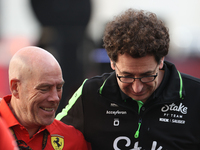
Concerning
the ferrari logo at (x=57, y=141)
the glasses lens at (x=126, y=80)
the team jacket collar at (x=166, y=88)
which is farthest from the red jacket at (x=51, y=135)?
the glasses lens at (x=126, y=80)

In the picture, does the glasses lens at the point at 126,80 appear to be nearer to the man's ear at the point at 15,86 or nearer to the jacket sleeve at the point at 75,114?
the jacket sleeve at the point at 75,114

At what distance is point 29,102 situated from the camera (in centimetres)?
263

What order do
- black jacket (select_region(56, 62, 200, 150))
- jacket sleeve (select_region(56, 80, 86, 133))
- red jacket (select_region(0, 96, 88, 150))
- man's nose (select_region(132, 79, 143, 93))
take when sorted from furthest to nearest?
jacket sleeve (select_region(56, 80, 86, 133)), black jacket (select_region(56, 62, 200, 150)), man's nose (select_region(132, 79, 143, 93)), red jacket (select_region(0, 96, 88, 150))

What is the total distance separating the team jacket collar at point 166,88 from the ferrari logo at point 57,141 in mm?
632

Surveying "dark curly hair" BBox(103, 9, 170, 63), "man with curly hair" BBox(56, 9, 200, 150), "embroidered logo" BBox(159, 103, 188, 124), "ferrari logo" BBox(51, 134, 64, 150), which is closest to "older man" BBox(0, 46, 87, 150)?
"ferrari logo" BBox(51, 134, 64, 150)

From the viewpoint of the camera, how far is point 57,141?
280cm

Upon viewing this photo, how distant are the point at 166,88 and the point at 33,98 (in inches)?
52.0

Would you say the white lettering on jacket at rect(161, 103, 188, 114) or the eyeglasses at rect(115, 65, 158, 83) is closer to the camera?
the eyeglasses at rect(115, 65, 158, 83)

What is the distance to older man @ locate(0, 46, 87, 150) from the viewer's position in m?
2.61

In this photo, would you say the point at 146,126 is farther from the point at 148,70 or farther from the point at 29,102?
the point at 29,102

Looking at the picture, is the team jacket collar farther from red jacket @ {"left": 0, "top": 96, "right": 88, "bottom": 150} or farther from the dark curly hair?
red jacket @ {"left": 0, "top": 96, "right": 88, "bottom": 150}

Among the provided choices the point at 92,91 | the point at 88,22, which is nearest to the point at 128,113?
the point at 92,91

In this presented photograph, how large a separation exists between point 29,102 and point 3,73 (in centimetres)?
485

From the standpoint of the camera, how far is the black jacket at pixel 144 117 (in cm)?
288
